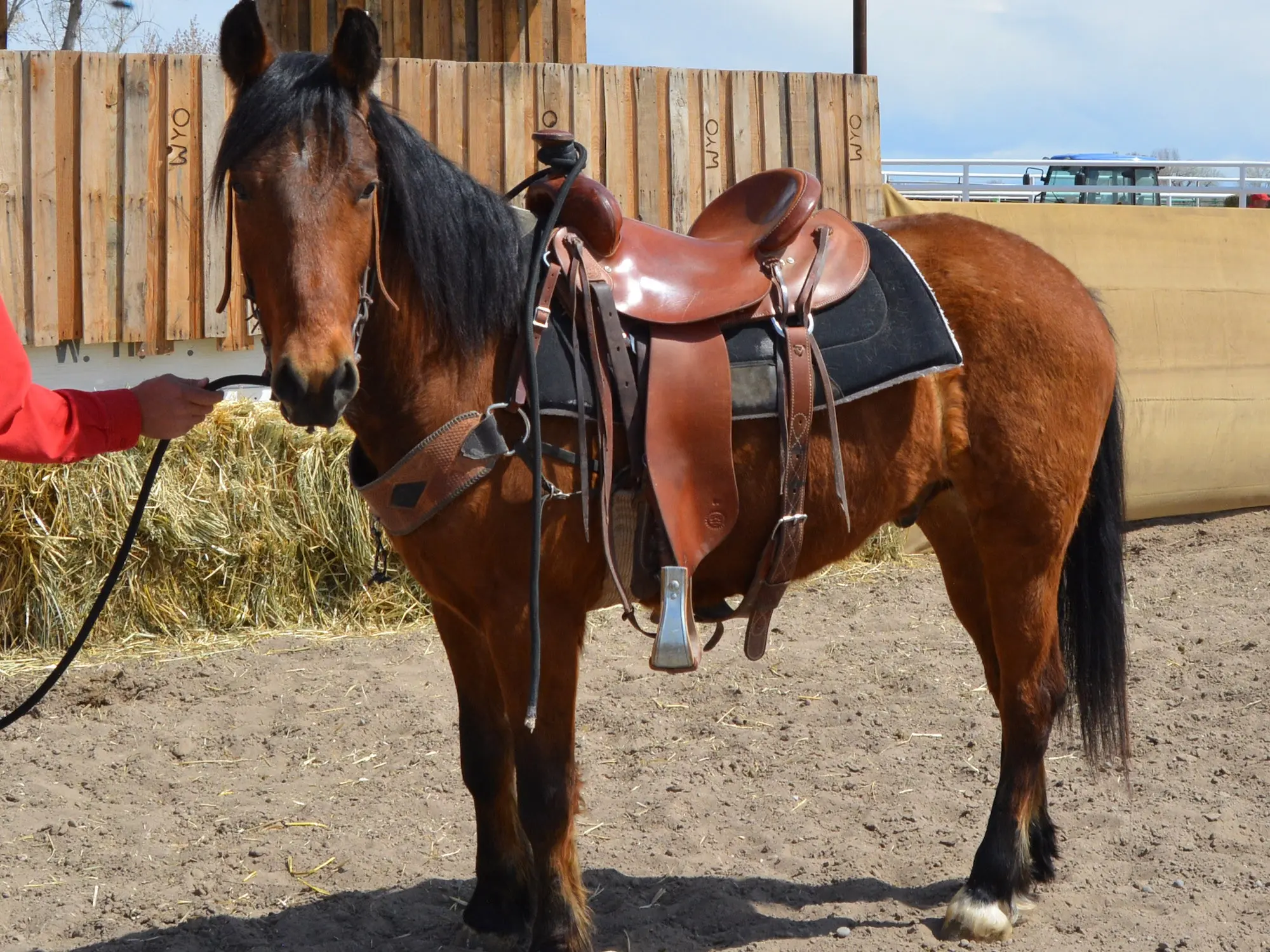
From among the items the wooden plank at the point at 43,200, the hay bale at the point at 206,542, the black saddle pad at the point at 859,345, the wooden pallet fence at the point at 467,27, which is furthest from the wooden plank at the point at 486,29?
the black saddle pad at the point at 859,345

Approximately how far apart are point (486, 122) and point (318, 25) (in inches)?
134

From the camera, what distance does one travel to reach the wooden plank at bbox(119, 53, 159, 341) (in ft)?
16.9

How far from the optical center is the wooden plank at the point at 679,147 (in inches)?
241

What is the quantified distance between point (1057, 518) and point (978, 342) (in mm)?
487

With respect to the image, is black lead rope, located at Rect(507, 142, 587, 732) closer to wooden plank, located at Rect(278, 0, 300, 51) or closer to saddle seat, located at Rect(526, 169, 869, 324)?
saddle seat, located at Rect(526, 169, 869, 324)

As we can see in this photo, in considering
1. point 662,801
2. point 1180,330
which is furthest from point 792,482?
point 1180,330

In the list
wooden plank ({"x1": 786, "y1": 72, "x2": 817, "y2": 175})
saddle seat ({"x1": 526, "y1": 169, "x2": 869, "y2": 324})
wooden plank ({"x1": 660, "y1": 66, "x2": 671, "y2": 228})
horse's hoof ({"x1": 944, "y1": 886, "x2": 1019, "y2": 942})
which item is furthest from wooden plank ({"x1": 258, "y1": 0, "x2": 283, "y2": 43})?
horse's hoof ({"x1": 944, "y1": 886, "x2": 1019, "y2": 942})

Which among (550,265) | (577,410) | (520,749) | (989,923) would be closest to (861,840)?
(989,923)

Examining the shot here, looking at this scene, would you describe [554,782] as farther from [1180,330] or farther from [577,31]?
[577,31]

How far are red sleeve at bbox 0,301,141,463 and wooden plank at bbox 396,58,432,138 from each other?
12.3 feet

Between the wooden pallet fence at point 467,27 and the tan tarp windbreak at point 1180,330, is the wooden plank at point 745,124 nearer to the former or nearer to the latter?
the tan tarp windbreak at point 1180,330

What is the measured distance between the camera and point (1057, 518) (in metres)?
2.94

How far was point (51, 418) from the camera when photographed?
202 centimetres

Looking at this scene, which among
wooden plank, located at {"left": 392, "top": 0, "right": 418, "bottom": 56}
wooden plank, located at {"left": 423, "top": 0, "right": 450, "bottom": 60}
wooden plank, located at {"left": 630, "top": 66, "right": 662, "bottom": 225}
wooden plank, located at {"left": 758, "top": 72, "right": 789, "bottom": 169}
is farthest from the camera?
wooden plank, located at {"left": 423, "top": 0, "right": 450, "bottom": 60}
